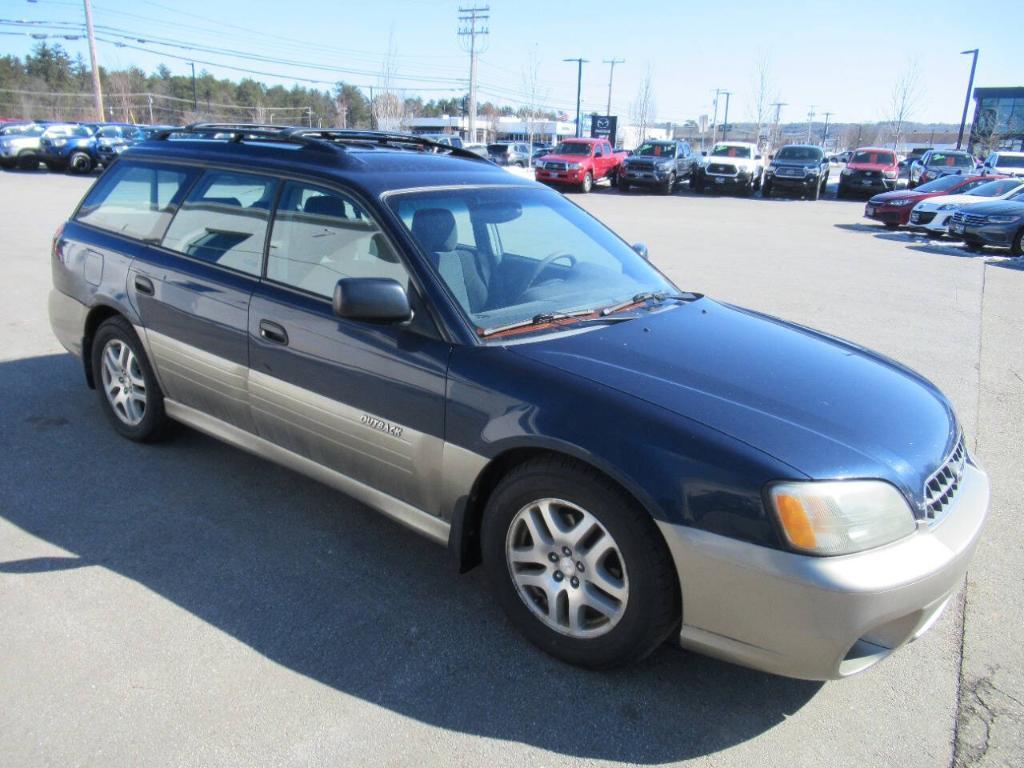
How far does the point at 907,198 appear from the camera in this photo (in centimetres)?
1923

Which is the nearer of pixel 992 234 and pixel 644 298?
pixel 644 298

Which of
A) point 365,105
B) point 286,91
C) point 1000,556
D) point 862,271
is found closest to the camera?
point 1000,556

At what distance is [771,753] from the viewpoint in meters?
2.40

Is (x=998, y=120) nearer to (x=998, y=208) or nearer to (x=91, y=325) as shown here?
(x=998, y=208)

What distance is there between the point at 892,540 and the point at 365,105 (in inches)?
3860

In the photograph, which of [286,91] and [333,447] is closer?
[333,447]

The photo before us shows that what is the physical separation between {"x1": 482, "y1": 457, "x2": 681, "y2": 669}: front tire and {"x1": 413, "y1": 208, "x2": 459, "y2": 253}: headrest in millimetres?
1039

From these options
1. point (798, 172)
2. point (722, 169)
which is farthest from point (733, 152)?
point (798, 172)

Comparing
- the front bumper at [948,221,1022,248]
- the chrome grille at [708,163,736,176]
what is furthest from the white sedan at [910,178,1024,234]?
the chrome grille at [708,163,736,176]

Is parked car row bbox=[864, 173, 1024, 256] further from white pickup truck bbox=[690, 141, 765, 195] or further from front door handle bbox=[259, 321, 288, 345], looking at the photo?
front door handle bbox=[259, 321, 288, 345]

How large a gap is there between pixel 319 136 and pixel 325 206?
2.65 ft

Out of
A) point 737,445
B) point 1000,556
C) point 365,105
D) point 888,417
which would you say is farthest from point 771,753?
point 365,105

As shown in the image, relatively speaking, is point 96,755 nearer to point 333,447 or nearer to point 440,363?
point 333,447

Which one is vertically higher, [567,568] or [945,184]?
[945,184]
